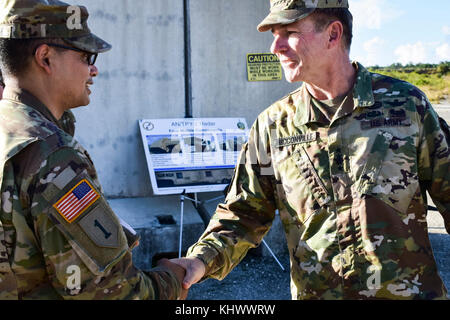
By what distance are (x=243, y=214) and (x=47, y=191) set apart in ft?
3.71

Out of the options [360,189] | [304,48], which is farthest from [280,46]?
[360,189]

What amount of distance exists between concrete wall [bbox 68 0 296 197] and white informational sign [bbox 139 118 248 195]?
0.36 meters

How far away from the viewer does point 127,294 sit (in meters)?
1.94

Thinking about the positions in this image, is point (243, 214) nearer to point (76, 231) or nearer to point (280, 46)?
point (280, 46)

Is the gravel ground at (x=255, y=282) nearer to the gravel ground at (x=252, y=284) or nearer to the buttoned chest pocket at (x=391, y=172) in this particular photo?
the gravel ground at (x=252, y=284)

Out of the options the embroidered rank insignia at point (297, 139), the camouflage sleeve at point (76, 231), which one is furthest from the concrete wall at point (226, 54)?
the camouflage sleeve at point (76, 231)

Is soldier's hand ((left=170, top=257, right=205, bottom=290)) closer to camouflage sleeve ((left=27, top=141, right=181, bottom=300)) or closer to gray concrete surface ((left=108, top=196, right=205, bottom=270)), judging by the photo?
camouflage sleeve ((left=27, top=141, right=181, bottom=300))

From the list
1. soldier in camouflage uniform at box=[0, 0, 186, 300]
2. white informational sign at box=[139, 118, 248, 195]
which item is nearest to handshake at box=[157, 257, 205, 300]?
soldier in camouflage uniform at box=[0, 0, 186, 300]

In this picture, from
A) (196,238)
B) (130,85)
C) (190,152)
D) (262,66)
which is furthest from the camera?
(262,66)

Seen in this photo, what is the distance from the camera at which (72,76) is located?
212 cm

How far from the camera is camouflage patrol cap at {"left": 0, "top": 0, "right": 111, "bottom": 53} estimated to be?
1.96 meters

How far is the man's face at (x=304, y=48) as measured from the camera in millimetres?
2465

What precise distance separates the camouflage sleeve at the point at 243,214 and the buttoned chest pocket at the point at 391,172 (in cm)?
49

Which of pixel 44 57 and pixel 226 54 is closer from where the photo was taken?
pixel 44 57
